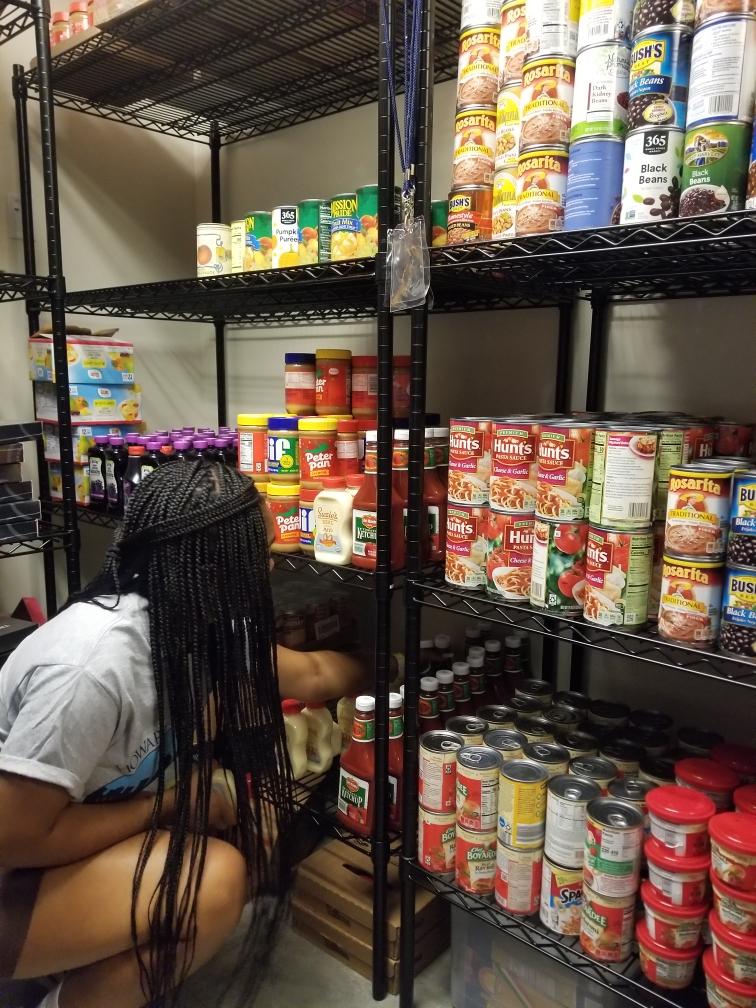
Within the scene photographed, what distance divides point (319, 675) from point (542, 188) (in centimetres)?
111

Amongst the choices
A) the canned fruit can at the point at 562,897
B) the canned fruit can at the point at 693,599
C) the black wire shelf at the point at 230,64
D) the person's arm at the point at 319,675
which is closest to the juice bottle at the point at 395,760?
the person's arm at the point at 319,675

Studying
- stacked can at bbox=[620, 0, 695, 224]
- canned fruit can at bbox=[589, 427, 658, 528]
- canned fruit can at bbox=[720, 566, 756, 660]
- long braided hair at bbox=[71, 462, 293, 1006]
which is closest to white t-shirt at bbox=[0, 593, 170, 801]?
long braided hair at bbox=[71, 462, 293, 1006]

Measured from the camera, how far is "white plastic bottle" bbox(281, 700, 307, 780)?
1.74m

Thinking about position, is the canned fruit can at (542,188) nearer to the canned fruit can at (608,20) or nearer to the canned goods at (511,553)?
the canned fruit can at (608,20)

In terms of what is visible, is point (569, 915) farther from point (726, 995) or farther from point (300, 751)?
point (300, 751)

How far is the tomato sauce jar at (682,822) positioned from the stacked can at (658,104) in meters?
0.81

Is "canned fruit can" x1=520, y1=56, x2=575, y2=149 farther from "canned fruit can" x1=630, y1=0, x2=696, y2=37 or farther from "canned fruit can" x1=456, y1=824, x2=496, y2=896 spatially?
"canned fruit can" x1=456, y1=824, x2=496, y2=896

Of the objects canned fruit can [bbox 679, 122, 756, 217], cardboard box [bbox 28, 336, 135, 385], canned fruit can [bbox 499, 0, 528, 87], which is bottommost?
cardboard box [bbox 28, 336, 135, 385]

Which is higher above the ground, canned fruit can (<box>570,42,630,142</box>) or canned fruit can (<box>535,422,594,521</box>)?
canned fruit can (<box>570,42,630,142</box>)

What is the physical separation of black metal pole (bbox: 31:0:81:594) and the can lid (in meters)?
1.46

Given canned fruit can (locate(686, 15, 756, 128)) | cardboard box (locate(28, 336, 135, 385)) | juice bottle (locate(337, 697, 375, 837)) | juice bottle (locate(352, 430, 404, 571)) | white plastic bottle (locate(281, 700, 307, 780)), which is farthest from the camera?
cardboard box (locate(28, 336, 135, 385))

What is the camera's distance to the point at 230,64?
1931mm

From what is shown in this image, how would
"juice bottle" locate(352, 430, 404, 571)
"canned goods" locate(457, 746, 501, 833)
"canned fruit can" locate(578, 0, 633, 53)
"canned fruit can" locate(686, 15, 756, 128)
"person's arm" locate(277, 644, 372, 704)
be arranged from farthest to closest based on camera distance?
"person's arm" locate(277, 644, 372, 704) → "juice bottle" locate(352, 430, 404, 571) → "canned goods" locate(457, 746, 501, 833) → "canned fruit can" locate(578, 0, 633, 53) → "canned fruit can" locate(686, 15, 756, 128)

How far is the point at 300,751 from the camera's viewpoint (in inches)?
68.9
